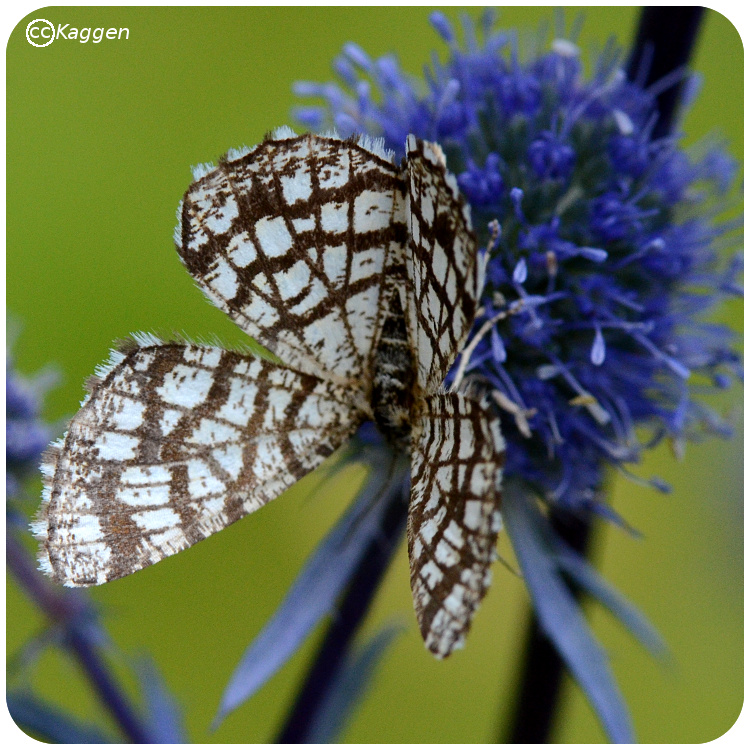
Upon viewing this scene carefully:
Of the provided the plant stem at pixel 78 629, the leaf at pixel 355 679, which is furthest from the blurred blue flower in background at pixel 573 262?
the plant stem at pixel 78 629

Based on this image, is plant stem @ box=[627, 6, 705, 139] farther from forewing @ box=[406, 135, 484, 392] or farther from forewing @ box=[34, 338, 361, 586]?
forewing @ box=[34, 338, 361, 586]

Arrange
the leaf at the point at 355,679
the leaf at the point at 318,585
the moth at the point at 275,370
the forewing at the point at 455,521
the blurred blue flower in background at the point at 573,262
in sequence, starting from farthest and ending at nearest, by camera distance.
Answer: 1. the leaf at the point at 355,679
2. the blurred blue flower in background at the point at 573,262
3. the leaf at the point at 318,585
4. the moth at the point at 275,370
5. the forewing at the point at 455,521

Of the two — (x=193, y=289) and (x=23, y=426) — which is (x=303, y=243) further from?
(x=23, y=426)

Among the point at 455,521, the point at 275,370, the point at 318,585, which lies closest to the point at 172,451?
the point at 275,370

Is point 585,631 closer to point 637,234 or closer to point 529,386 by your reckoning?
point 529,386

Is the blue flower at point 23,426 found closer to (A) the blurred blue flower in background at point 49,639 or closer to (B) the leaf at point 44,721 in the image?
(A) the blurred blue flower in background at point 49,639

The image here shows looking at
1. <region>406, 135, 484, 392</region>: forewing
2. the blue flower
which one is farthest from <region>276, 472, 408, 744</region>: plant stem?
the blue flower
